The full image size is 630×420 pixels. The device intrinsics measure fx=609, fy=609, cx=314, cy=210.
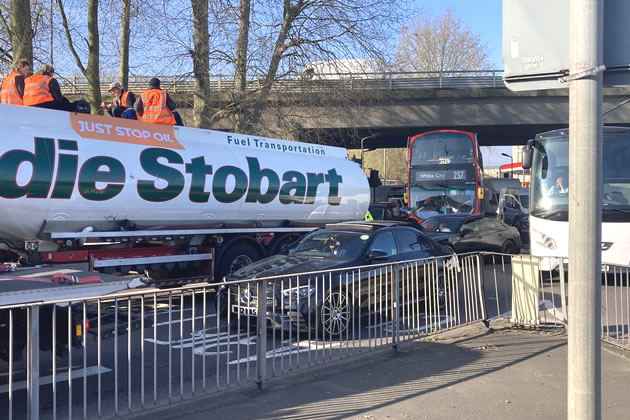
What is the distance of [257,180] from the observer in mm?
12969

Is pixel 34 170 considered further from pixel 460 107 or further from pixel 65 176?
pixel 460 107

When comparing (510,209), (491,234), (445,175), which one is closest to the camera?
(491,234)

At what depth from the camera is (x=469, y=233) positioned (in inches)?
658

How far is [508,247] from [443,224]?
2.72m

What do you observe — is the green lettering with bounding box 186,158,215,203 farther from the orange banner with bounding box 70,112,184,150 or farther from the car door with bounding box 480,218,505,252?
the car door with bounding box 480,218,505,252

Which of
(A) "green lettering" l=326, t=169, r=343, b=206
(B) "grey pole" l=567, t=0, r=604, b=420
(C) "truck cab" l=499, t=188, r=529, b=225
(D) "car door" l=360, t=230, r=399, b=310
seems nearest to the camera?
(B) "grey pole" l=567, t=0, r=604, b=420

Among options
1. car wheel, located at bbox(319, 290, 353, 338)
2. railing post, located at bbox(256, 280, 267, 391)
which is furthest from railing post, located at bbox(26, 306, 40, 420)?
Answer: car wheel, located at bbox(319, 290, 353, 338)

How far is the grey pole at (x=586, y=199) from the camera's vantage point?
305cm

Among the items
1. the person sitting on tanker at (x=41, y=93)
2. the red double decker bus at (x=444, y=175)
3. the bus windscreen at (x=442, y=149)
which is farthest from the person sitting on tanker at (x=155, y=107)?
the bus windscreen at (x=442, y=149)

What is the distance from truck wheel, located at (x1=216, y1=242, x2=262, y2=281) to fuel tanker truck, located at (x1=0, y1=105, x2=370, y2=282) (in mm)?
23

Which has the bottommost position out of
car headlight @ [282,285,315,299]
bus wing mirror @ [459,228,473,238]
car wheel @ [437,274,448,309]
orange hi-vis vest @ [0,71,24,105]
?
car wheel @ [437,274,448,309]

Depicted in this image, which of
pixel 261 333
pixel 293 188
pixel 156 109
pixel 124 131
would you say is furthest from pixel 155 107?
pixel 261 333

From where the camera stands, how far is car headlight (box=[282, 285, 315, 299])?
6520 millimetres

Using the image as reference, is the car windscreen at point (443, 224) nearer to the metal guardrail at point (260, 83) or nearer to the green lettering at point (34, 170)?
the metal guardrail at point (260, 83)
